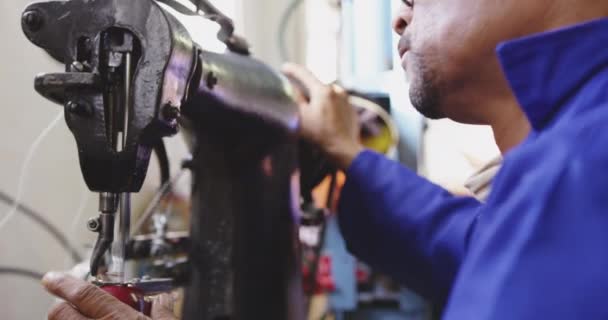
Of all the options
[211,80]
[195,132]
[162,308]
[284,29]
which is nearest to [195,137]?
[195,132]

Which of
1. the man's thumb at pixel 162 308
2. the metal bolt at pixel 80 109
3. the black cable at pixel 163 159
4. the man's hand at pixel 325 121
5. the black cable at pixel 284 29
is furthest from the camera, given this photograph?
the black cable at pixel 284 29

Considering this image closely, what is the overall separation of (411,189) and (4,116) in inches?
25.4

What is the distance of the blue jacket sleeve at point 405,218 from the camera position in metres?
1.12

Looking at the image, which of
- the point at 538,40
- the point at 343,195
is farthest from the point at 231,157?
the point at 538,40

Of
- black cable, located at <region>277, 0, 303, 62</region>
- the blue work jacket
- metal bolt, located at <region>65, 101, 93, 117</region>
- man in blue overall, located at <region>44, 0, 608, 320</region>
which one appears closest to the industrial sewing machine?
metal bolt, located at <region>65, 101, 93, 117</region>

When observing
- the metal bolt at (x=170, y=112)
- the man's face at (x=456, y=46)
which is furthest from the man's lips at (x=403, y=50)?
the metal bolt at (x=170, y=112)

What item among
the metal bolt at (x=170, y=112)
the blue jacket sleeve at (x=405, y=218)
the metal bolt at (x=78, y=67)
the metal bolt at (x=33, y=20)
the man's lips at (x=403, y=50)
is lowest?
the blue jacket sleeve at (x=405, y=218)

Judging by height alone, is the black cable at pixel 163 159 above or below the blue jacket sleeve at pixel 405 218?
above

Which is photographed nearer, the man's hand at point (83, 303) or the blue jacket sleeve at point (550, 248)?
the blue jacket sleeve at point (550, 248)

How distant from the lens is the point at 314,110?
1.10 meters

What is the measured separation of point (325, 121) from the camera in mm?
1104

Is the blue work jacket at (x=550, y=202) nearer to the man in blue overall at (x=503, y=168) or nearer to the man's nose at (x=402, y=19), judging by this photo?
the man in blue overall at (x=503, y=168)

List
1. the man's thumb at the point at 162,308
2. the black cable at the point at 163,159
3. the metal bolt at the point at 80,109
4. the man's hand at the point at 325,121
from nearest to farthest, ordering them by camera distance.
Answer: the metal bolt at the point at 80,109 → the man's thumb at the point at 162,308 → the black cable at the point at 163,159 → the man's hand at the point at 325,121

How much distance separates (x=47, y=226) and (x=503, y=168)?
744 millimetres
